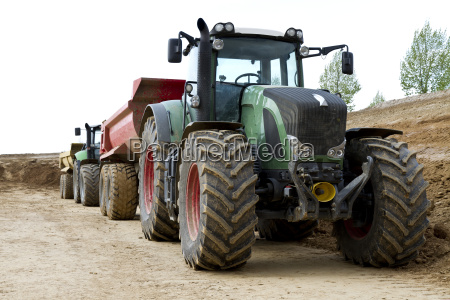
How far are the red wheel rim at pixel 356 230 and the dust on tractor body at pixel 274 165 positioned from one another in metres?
0.02

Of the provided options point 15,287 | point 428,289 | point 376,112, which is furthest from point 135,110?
point 376,112

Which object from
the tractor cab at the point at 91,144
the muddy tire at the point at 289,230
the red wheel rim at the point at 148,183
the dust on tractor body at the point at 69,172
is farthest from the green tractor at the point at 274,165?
the dust on tractor body at the point at 69,172

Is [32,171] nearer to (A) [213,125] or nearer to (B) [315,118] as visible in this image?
(A) [213,125]

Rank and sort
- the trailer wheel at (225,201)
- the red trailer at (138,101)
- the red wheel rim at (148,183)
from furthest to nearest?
the red trailer at (138,101), the red wheel rim at (148,183), the trailer wheel at (225,201)

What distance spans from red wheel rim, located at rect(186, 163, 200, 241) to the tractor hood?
1282mm

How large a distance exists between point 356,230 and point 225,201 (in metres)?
2.21

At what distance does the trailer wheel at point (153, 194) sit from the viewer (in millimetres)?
7992

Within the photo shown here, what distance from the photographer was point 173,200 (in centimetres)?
733

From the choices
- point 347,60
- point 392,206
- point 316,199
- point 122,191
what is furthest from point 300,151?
point 122,191

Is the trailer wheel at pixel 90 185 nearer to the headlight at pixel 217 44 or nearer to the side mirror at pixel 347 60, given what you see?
the headlight at pixel 217 44

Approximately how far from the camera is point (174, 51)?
657 centimetres

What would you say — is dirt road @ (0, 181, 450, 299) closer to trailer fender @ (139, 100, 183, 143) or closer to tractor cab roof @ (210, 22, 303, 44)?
trailer fender @ (139, 100, 183, 143)

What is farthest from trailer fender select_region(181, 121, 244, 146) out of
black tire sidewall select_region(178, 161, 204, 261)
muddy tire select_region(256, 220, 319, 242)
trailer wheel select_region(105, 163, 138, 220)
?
trailer wheel select_region(105, 163, 138, 220)

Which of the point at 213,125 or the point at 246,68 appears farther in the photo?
the point at 246,68
